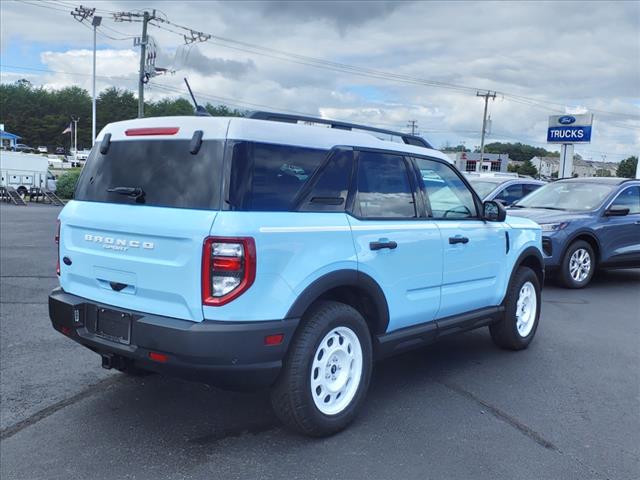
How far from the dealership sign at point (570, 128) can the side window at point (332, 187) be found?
30396 millimetres

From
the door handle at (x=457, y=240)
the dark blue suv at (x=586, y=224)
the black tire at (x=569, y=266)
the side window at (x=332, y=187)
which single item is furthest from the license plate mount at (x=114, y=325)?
the black tire at (x=569, y=266)

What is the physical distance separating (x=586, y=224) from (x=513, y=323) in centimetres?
436

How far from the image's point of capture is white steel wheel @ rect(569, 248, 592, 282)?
9.51m

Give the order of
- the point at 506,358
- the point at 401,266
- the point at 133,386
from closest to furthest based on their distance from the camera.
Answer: the point at 401,266
the point at 133,386
the point at 506,358

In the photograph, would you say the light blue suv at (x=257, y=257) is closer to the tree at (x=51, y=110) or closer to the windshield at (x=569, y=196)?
the windshield at (x=569, y=196)

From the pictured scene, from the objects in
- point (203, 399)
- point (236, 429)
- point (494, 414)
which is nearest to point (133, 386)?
point (203, 399)

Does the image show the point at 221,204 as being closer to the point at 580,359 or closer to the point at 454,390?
the point at 454,390

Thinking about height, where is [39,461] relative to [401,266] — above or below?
below

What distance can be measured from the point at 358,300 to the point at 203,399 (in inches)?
55.9

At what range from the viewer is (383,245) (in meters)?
4.16

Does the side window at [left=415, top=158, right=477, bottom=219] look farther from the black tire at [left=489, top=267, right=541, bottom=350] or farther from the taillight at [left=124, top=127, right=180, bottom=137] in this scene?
the taillight at [left=124, top=127, right=180, bottom=137]

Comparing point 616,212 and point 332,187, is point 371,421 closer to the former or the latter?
point 332,187

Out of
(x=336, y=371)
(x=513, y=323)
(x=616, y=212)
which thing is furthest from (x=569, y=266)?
(x=336, y=371)

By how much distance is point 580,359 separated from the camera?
5.88m
